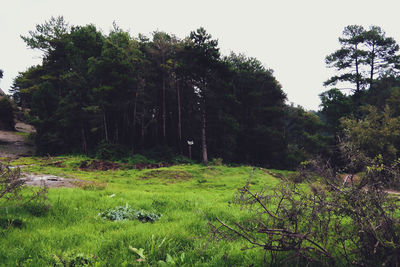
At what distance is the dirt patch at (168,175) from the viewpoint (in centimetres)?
1500

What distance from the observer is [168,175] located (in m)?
15.6

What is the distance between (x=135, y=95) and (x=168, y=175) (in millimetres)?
15493

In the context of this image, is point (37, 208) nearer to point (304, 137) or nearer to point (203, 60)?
point (203, 60)

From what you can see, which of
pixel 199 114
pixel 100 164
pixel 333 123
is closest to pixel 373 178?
pixel 100 164

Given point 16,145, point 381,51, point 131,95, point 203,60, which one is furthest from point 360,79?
point 16,145

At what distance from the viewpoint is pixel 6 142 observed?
28922 millimetres

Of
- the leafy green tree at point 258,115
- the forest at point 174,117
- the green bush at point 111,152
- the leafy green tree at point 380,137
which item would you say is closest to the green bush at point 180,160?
the forest at point 174,117

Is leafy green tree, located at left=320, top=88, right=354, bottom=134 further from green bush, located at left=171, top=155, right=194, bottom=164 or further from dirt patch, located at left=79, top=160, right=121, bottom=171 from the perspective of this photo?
dirt patch, located at left=79, top=160, right=121, bottom=171

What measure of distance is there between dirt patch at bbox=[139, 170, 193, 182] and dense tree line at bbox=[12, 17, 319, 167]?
963 cm

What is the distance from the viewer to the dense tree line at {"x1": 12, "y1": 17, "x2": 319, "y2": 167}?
26.8 meters

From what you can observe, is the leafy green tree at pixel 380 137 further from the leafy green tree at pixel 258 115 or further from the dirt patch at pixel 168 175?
the dirt patch at pixel 168 175

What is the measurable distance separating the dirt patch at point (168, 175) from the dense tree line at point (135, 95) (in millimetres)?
9634

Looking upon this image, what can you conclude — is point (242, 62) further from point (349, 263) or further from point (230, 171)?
point (349, 263)

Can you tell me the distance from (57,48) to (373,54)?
47147mm
